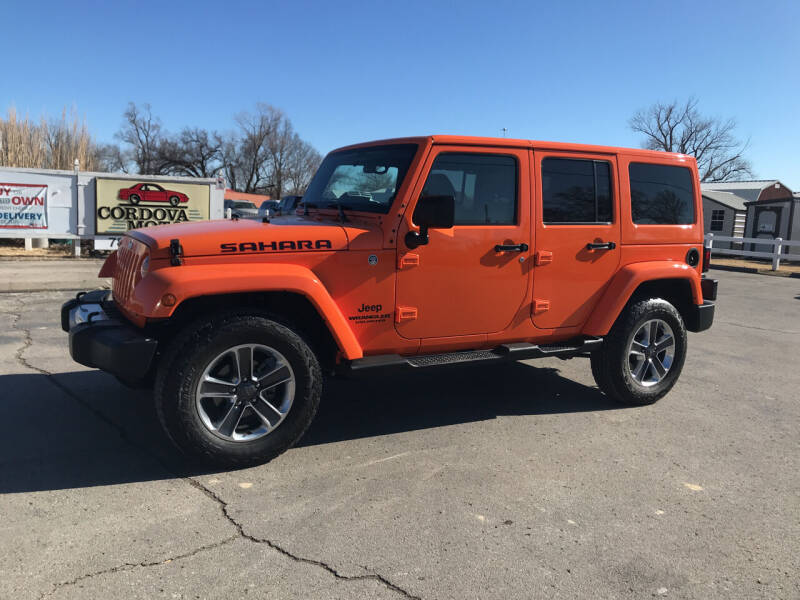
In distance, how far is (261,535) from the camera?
2.94m

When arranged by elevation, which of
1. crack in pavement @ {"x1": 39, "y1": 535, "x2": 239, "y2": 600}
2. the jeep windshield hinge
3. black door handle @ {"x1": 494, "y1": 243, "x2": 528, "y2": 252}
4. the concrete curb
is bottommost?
crack in pavement @ {"x1": 39, "y1": 535, "x2": 239, "y2": 600}

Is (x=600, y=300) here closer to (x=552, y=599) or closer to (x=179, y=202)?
(x=552, y=599)

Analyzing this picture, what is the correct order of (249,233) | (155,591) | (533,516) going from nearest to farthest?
(155,591), (533,516), (249,233)

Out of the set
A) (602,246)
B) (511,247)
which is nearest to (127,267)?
(511,247)

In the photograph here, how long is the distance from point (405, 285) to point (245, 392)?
47.1 inches

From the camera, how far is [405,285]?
13.2 feet

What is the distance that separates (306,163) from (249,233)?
75.4 m

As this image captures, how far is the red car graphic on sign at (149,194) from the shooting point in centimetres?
1471

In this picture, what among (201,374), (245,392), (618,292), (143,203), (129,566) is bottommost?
(129,566)

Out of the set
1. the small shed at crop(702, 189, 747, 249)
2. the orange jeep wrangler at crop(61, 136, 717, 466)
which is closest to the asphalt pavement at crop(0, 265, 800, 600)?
the orange jeep wrangler at crop(61, 136, 717, 466)

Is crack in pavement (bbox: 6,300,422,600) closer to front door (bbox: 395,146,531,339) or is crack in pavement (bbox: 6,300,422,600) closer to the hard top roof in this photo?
front door (bbox: 395,146,531,339)


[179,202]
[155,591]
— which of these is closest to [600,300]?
[155,591]

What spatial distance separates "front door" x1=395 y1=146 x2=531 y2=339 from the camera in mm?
4070

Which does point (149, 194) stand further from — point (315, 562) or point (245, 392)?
point (315, 562)
